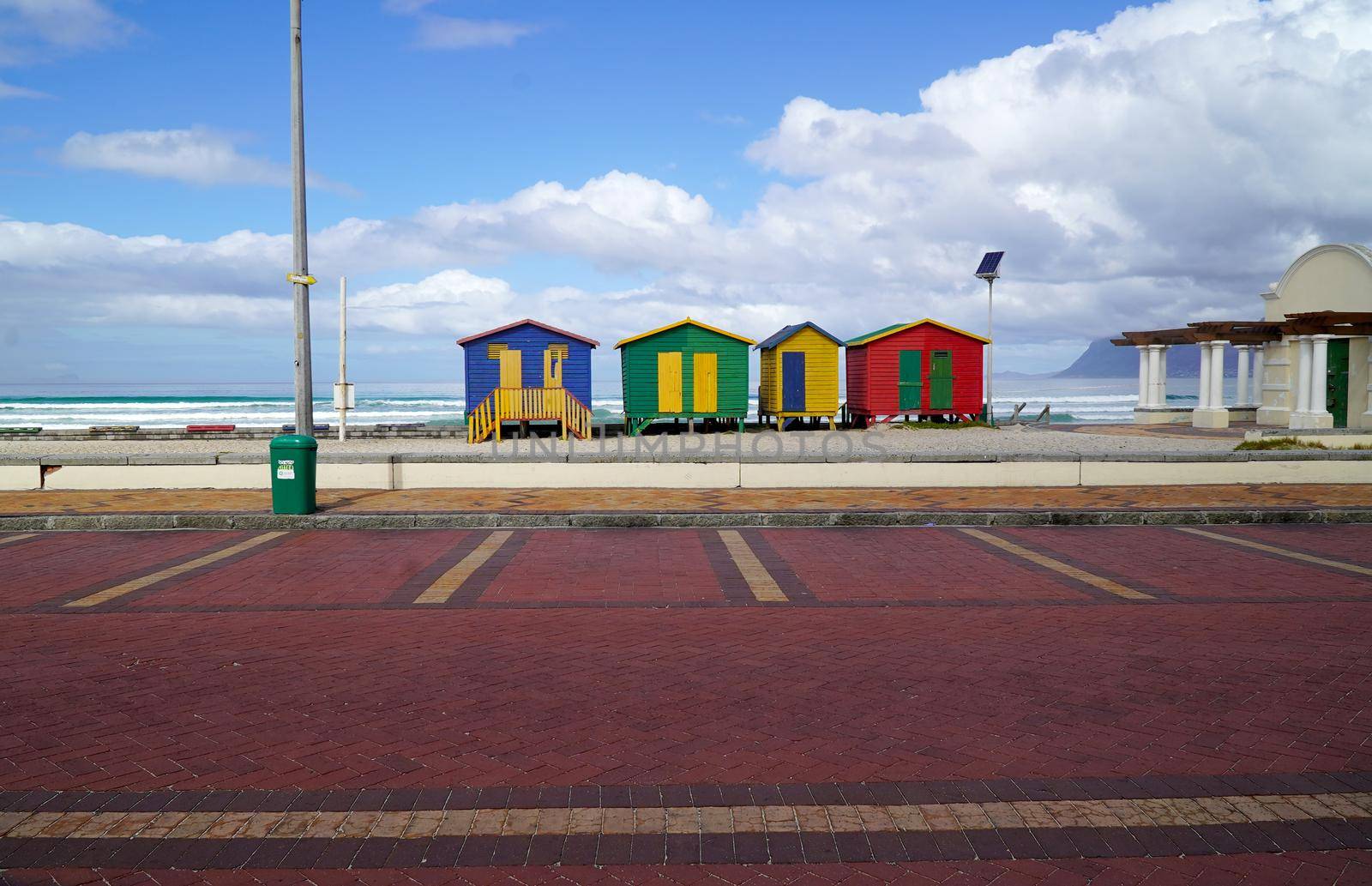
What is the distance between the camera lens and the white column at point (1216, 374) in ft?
101

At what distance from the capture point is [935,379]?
1270 inches

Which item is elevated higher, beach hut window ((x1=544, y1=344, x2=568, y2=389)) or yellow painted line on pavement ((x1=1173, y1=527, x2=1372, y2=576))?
beach hut window ((x1=544, y1=344, x2=568, y2=389))

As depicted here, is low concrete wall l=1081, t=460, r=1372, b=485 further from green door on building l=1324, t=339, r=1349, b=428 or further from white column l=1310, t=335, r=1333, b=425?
green door on building l=1324, t=339, r=1349, b=428

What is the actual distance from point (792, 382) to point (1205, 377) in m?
14.1

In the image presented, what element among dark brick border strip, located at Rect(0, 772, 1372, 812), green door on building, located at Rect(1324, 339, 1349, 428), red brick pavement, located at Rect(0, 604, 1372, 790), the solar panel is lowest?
dark brick border strip, located at Rect(0, 772, 1372, 812)

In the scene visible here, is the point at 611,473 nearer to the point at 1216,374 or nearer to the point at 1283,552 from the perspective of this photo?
the point at 1283,552

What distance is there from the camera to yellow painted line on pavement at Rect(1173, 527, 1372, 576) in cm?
871

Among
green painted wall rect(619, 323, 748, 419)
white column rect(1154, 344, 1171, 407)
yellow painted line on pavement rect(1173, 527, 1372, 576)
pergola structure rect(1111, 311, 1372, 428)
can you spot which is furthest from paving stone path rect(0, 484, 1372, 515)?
white column rect(1154, 344, 1171, 407)

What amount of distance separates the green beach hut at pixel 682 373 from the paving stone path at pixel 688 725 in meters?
21.2

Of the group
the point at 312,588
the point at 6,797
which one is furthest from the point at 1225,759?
the point at 312,588

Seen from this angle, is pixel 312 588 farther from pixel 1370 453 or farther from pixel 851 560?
pixel 1370 453

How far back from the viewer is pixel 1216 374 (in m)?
31.0

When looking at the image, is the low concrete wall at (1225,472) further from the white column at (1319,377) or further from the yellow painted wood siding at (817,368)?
the yellow painted wood siding at (817,368)

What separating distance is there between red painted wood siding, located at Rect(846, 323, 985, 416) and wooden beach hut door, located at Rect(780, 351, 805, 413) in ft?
7.96
